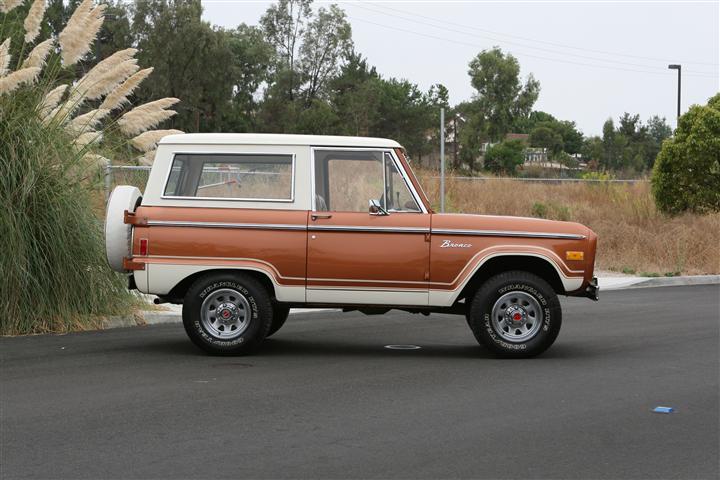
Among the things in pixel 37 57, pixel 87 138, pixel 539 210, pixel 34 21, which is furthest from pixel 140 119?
pixel 539 210

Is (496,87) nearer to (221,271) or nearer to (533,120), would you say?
(533,120)

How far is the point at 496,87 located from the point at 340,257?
277 ft

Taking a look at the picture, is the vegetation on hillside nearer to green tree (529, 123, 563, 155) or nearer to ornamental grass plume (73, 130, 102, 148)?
green tree (529, 123, 563, 155)

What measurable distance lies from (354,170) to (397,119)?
70.8 metres

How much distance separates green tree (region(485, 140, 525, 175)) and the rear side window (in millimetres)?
67718

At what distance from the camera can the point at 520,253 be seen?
10.1 m

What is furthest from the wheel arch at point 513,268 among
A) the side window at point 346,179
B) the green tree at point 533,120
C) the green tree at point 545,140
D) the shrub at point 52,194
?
the green tree at point 533,120

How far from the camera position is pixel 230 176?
10570 mm

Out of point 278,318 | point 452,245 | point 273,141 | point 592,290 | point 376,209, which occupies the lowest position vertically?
point 278,318

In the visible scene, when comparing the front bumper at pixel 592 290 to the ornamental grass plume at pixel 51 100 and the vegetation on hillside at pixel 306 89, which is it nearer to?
the ornamental grass plume at pixel 51 100

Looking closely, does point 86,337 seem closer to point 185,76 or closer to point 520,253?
point 520,253

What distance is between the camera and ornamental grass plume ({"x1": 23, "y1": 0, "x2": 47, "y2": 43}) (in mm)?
12945

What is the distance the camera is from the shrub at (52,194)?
11477 millimetres

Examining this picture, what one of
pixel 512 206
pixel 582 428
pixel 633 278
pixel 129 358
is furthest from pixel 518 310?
pixel 512 206
